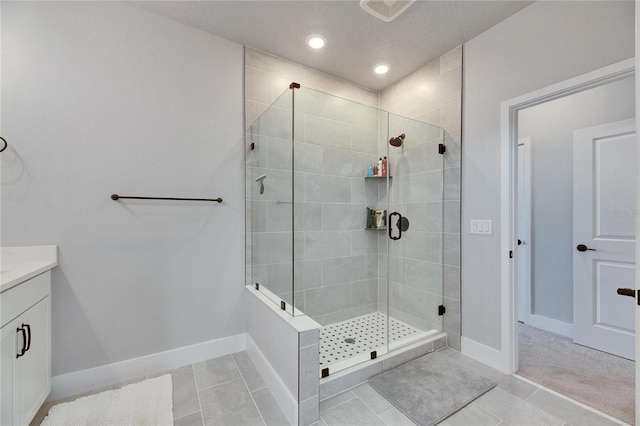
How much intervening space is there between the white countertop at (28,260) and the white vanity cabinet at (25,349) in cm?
5

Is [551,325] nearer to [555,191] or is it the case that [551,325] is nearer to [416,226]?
[555,191]

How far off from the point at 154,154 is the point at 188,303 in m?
1.17

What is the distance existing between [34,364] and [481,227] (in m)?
2.98

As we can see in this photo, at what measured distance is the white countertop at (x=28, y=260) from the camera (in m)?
1.49

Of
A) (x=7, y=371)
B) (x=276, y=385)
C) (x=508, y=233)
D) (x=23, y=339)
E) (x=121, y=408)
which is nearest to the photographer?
(x=7, y=371)

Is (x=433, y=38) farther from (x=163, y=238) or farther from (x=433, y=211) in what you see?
(x=163, y=238)

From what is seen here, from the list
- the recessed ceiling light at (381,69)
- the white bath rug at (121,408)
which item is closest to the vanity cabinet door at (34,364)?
the white bath rug at (121,408)

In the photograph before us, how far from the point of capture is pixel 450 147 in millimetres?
2408

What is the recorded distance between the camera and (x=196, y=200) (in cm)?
216

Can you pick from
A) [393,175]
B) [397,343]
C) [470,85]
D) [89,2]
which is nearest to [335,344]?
[397,343]

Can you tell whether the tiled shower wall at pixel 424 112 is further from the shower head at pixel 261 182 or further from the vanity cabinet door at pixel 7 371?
the vanity cabinet door at pixel 7 371

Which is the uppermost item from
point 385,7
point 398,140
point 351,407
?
point 385,7

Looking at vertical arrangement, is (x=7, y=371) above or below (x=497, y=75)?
below

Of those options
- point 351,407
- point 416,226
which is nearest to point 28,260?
point 351,407
